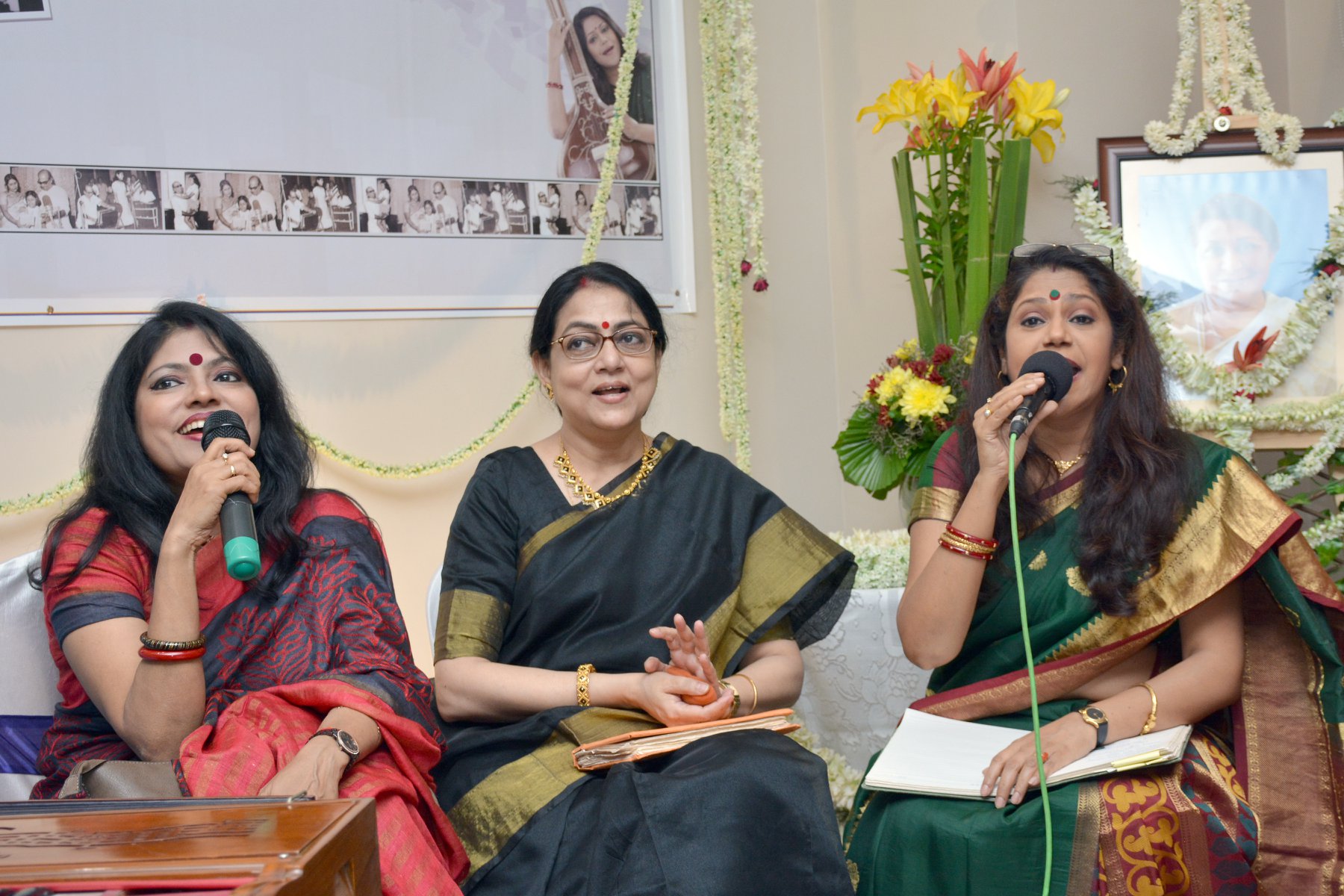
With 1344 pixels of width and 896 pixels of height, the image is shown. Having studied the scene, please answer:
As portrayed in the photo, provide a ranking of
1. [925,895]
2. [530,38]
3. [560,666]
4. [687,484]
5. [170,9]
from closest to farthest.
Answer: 1. [925,895]
2. [560,666]
3. [687,484]
4. [170,9]
5. [530,38]

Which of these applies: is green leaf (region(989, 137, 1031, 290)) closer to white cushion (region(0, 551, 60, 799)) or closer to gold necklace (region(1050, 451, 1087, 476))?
gold necklace (region(1050, 451, 1087, 476))

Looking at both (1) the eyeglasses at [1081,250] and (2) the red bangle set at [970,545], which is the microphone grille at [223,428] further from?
(1) the eyeglasses at [1081,250]

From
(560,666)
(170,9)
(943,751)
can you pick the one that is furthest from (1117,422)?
(170,9)

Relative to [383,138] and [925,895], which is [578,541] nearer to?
[925,895]

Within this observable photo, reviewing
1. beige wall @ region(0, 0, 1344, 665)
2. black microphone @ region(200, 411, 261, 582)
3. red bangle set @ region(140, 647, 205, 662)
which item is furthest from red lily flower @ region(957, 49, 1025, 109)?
red bangle set @ region(140, 647, 205, 662)

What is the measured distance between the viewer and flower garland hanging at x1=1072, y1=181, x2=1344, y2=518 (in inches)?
130

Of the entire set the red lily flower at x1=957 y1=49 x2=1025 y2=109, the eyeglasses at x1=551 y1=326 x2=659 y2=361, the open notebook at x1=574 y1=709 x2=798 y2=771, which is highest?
the red lily flower at x1=957 y1=49 x2=1025 y2=109

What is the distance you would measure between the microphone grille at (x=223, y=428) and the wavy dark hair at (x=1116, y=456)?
54.8 inches

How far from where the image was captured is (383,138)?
346cm

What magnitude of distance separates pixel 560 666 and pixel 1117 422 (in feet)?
3.97

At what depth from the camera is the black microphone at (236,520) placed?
165cm

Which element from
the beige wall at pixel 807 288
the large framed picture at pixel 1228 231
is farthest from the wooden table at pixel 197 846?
Answer: the large framed picture at pixel 1228 231

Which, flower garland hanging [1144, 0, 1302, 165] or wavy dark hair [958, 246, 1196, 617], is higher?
flower garland hanging [1144, 0, 1302, 165]

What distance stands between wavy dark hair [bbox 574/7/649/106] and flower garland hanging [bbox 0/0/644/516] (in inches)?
1.2
